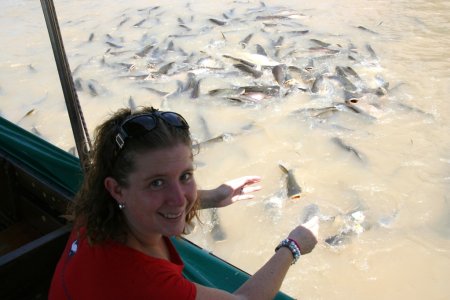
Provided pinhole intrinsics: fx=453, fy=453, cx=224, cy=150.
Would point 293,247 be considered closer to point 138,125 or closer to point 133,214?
point 133,214

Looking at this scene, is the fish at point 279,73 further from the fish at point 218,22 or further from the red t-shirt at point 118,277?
the red t-shirt at point 118,277

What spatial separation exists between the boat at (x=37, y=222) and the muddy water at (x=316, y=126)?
1332 mm

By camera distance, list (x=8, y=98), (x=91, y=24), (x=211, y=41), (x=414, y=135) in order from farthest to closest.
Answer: (x=91, y=24) < (x=211, y=41) < (x=8, y=98) < (x=414, y=135)

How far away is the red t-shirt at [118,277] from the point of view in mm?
1327

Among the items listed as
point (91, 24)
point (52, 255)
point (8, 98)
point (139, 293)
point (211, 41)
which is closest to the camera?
point (139, 293)

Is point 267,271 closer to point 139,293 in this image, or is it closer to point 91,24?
point 139,293

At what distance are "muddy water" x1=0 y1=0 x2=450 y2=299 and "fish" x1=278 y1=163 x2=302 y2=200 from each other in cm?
6

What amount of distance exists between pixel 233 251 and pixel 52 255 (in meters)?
1.66

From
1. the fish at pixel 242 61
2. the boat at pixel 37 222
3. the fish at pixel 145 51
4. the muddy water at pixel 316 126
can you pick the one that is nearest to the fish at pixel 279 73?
the muddy water at pixel 316 126

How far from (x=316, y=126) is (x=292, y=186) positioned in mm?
1397

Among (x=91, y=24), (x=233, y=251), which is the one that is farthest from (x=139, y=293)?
(x=91, y=24)

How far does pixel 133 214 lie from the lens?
1515 millimetres

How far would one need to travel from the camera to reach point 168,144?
4.87ft

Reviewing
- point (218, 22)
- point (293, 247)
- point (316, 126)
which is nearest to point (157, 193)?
point (293, 247)
